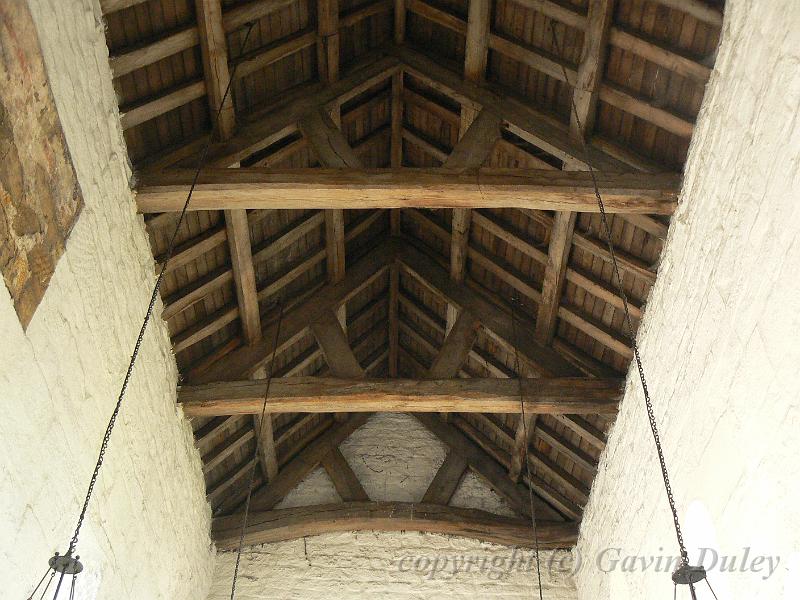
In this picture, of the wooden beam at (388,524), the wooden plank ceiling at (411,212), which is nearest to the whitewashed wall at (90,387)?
the wooden plank ceiling at (411,212)

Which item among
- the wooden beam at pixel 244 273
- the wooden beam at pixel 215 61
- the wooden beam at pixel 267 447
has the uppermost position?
the wooden beam at pixel 215 61

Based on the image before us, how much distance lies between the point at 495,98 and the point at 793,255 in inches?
138

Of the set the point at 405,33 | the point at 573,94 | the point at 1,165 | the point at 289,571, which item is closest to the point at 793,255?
the point at 573,94

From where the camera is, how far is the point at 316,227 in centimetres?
892

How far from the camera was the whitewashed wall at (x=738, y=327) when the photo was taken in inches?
195

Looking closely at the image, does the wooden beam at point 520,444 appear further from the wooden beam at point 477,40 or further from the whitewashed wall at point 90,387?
the whitewashed wall at point 90,387

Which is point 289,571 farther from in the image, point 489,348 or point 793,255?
point 793,255

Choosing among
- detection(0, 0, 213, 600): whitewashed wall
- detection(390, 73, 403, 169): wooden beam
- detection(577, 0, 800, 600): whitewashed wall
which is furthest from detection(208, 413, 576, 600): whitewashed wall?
detection(390, 73, 403, 169): wooden beam

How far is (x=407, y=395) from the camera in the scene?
8242mm

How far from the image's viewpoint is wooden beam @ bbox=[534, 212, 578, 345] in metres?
7.79

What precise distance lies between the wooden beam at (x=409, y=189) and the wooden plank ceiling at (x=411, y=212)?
0.6 inches

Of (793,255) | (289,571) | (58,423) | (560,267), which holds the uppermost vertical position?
(560,267)

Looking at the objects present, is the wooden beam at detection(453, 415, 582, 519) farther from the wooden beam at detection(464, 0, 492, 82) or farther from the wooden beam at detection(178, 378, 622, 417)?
the wooden beam at detection(464, 0, 492, 82)

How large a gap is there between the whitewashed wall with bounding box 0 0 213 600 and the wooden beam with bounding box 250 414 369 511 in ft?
6.61
